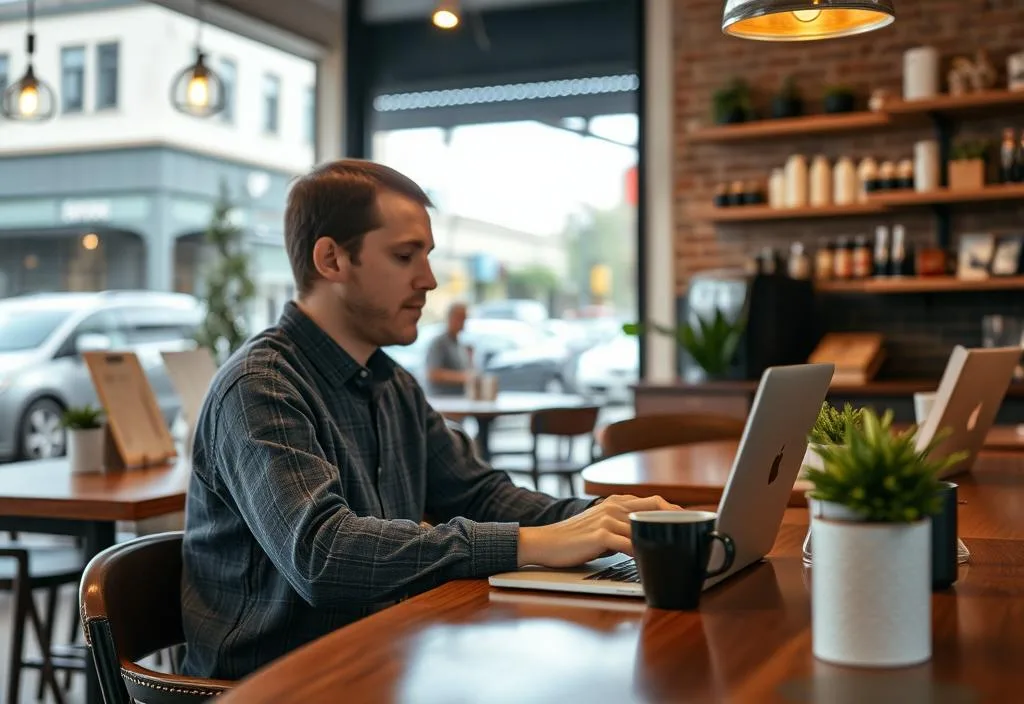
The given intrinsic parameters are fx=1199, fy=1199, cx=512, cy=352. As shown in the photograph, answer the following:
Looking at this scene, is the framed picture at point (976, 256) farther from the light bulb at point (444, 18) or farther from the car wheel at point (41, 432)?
the car wheel at point (41, 432)

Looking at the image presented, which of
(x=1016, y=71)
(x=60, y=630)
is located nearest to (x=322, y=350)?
(x=60, y=630)

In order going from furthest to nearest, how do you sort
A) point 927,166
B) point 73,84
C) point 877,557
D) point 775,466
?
point 73,84
point 927,166
point 775,466
point 877,557

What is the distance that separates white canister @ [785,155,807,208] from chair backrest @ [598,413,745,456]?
2.76 meters

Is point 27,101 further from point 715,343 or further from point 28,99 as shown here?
point 715,343

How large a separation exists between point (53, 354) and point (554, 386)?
9.25 ft

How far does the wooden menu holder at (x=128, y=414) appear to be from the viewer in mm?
3186

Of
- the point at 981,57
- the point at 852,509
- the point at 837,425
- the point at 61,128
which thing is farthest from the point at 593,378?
the point at 852,509

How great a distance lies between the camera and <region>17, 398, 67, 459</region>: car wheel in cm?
611

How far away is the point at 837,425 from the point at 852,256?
14.9 feet

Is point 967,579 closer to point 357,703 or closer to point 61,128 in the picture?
point 357,703

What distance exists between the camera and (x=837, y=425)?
61.2 inches

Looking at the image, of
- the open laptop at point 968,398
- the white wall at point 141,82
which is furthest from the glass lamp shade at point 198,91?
the open laptop at point 968,398

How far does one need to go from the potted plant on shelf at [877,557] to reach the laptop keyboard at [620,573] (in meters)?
0.37

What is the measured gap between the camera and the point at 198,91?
5512mm
